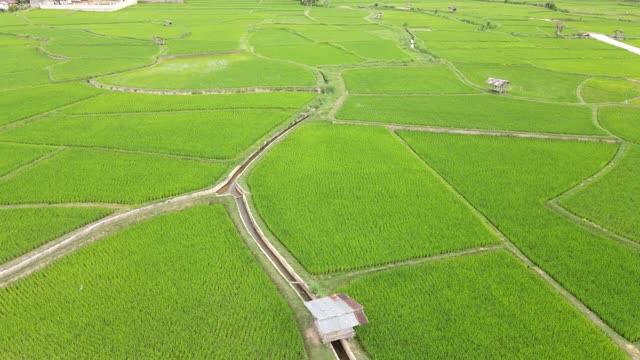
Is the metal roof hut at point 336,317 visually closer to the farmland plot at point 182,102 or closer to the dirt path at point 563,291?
the dirt path at point 563,291

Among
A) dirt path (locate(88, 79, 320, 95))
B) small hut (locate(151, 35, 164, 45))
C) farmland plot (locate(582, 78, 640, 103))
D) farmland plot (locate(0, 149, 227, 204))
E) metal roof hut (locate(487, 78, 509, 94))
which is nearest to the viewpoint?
farmland plot (locate(0, 149, 227, 204))

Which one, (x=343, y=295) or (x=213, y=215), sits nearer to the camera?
(x=343, y=295)

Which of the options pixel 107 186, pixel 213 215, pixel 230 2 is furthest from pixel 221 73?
pixel 230 2

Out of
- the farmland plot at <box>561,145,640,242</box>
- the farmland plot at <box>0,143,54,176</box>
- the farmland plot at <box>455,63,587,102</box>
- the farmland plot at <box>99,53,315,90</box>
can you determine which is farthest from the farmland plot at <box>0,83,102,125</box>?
the farmland plot at <box>455,63,587,102</box>

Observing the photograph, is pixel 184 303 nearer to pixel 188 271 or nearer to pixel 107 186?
pixel 188 271

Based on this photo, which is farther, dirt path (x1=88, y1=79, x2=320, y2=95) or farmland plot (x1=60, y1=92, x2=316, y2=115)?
dirt path (x1=88, y1=79, x2=320, y2=95)

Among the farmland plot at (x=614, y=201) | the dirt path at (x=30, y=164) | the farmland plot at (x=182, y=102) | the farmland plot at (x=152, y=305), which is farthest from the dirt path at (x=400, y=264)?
the dirt path at (x=30, y=164)

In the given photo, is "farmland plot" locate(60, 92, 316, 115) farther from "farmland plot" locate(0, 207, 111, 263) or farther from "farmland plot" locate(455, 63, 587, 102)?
"farmland plot" locate(455, 63, 587, 102)
